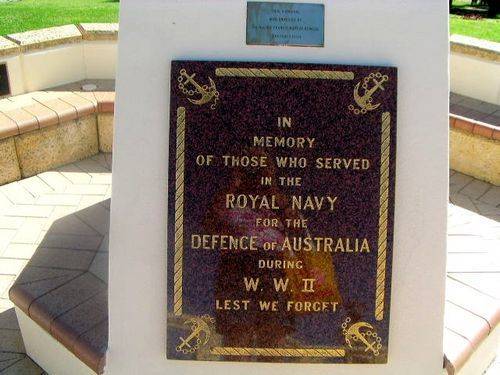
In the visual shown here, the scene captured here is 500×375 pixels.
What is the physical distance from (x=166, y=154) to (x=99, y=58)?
4.21 m

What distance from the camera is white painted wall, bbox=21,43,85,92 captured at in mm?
5734

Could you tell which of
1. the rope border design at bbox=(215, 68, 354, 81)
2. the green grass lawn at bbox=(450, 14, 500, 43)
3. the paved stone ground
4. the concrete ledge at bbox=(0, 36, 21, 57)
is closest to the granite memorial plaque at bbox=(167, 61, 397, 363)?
the rope border design at bbox=(215, 68, 354, 81)

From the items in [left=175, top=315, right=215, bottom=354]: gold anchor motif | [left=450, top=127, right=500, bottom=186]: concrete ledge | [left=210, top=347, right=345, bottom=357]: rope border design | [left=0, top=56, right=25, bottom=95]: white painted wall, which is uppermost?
[left=0, top=56, right=25, bottom=95]: white painted wall

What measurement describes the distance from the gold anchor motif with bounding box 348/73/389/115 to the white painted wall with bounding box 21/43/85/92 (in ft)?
14.2

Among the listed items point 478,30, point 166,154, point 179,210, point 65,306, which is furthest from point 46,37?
point 478,30

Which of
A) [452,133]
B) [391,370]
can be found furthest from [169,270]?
[452,133]

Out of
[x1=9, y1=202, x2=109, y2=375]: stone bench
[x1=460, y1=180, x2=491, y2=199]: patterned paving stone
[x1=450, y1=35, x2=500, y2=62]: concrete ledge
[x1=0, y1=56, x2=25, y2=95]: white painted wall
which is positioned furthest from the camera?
[x1=450, y1=35, x2=500, y2=62]: concrete ledge

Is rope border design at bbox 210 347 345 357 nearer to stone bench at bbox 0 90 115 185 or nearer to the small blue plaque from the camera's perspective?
the small blue plaque

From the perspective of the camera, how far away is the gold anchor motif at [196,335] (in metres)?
2.56

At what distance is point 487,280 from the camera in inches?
129

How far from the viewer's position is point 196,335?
2561mm

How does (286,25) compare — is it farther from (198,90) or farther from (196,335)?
(196,335)

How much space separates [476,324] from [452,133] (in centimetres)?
292

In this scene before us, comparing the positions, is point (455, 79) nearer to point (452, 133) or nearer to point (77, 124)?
point (452, 133)
